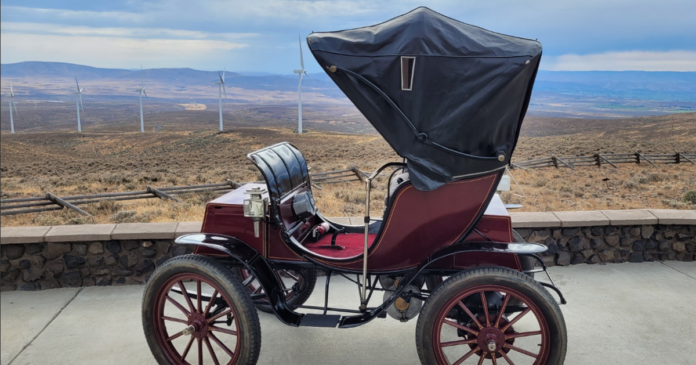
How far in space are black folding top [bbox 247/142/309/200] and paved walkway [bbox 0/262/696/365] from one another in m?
1.32

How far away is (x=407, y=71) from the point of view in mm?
3068

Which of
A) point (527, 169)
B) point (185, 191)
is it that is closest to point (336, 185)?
point (185, 191)

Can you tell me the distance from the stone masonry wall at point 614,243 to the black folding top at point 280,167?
2842 mm

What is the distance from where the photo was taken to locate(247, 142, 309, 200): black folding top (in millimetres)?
3420

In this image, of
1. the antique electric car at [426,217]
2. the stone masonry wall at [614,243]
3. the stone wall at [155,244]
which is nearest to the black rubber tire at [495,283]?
the antique electric car at [426,217]

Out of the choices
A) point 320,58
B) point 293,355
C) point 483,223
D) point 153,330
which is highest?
point 320,58

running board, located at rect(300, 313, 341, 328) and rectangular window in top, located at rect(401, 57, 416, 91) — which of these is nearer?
rectangular window in top, located at rect(401, 57, 416, 91)

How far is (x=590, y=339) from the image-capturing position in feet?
13.1

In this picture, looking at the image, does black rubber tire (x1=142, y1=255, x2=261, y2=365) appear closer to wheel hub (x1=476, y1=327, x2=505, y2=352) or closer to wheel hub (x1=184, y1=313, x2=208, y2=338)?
wheel hub (x1=184, y1=313, x2=208, y2=338)

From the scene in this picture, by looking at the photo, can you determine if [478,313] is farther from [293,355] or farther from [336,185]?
[336,185]

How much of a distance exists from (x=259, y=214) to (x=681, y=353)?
340 centimetres

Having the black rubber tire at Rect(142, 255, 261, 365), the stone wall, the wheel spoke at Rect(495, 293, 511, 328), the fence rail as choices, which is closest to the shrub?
the fence rail

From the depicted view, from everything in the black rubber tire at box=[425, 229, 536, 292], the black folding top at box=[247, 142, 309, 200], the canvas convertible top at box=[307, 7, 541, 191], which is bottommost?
the black rubber tire at box=[425, 229, 536, 292]

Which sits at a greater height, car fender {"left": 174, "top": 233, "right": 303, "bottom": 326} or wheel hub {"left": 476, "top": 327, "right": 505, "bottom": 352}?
car fender {"left": 174, "top": 233, "right": 303, "bottom": 326}
